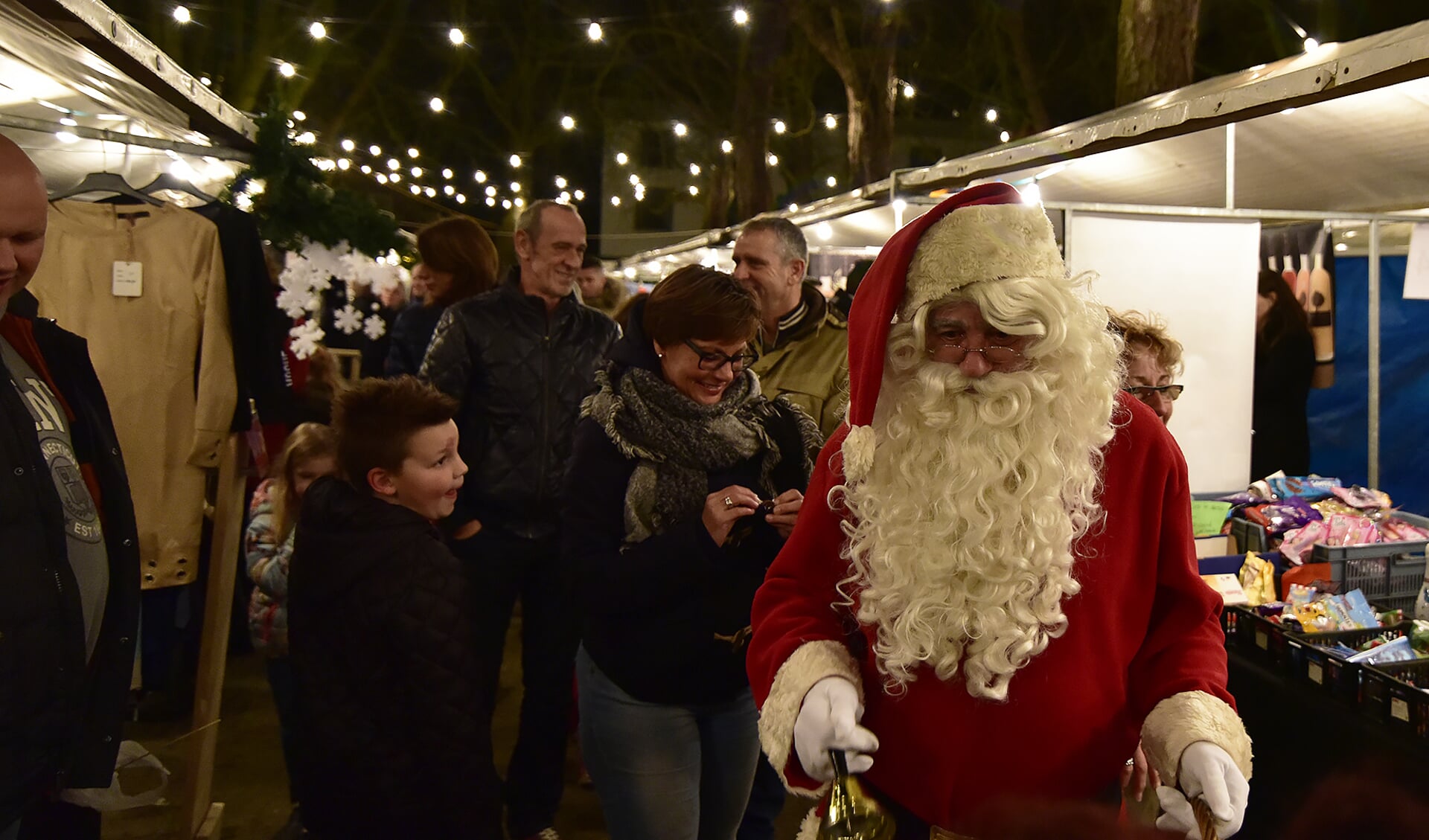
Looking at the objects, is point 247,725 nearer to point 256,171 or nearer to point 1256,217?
point 256,171

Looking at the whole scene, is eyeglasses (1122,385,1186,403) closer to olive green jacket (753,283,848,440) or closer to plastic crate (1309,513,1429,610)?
plastic crate (1309,513,1429,610)

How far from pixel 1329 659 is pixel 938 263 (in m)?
1.89

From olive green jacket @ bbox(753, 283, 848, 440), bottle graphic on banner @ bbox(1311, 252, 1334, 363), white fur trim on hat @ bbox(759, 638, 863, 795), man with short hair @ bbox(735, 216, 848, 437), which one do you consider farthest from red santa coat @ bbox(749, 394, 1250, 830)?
Answer: bottle graphic on banner @ bbox(1311, 252, 1334, 363)

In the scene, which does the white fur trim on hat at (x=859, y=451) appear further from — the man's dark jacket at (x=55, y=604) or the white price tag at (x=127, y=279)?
the white price tag at (x=127, y=279)

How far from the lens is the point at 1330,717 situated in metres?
2.48

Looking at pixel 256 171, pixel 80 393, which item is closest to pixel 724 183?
pixel 256 171

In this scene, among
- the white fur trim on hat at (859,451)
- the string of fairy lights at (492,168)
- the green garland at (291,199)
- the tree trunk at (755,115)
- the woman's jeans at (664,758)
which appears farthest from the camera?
the tree trunk at (755,115)

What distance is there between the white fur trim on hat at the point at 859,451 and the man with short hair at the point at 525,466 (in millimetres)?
1666

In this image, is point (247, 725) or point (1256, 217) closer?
point (1256, 217)

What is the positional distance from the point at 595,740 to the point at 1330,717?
1.91 metres

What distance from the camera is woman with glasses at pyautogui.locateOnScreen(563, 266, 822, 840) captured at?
1986mm

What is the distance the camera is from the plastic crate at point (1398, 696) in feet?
7.16

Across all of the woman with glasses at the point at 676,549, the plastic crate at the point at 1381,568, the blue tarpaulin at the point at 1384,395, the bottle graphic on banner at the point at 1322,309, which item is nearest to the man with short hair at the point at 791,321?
the woman with glasses at the point at 676,549

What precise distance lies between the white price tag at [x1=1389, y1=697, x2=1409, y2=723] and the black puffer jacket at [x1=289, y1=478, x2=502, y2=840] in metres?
2.11
